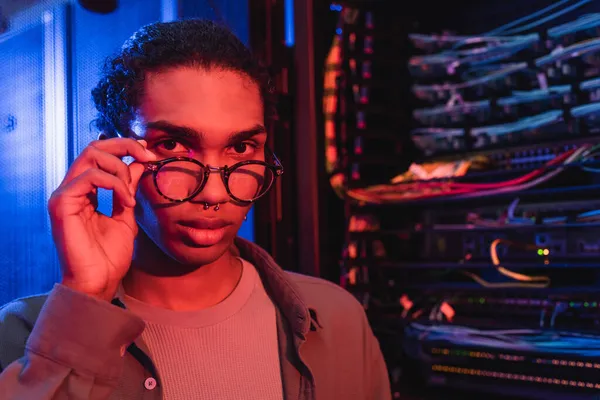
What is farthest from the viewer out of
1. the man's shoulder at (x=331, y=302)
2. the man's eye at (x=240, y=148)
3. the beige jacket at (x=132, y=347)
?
the man's shoulder at (x=331, y=302)

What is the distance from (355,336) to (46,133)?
33.9 inches

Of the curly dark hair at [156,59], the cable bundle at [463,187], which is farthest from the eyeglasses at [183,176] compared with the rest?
the cable bundle at [463,187]

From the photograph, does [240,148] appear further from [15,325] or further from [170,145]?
[15,325]

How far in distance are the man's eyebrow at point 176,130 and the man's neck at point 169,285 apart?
26 cm

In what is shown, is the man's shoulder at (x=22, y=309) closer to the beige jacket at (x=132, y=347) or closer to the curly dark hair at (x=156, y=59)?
the beige jacket at (x=132, y=347)

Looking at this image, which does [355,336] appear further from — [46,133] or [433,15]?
[433,15]

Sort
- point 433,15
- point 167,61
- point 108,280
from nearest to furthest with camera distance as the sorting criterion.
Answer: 1. point 108,280
2. point 167,61
3. point 433,15

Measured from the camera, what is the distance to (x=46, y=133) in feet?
A: 3.85

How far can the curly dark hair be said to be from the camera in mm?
1218

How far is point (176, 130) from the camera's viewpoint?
1.16 meters

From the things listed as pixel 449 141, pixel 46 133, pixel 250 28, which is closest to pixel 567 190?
pixel 449 141

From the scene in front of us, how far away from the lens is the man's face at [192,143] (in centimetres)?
116

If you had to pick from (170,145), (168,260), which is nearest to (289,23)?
(170,145)

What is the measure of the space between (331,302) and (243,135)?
533 mm
